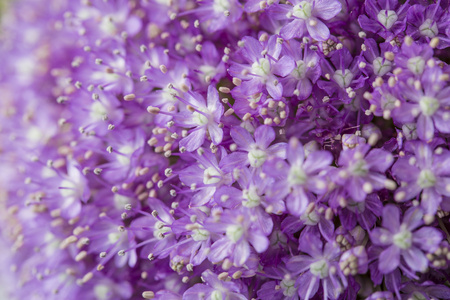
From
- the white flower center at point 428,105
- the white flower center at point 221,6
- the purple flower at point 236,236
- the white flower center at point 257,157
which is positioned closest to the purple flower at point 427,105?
the white flower center at point 428,105

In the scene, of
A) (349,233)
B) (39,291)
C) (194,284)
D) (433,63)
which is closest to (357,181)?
(349,233)

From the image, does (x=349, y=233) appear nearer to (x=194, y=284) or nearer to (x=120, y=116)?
(x=194, y=284)

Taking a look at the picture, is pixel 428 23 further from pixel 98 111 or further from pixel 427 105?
pixel 98 111

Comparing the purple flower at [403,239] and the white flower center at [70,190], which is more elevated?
the purple flower at [403,239]

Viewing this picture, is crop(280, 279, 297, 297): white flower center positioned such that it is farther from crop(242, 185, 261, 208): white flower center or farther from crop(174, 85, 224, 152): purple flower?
crop(174, 85, 224, 152): purple flower

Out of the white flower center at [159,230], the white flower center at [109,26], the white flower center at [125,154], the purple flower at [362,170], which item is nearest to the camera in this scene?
the purple flower at [362,170]

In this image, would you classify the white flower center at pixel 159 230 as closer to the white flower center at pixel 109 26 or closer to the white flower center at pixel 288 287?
the white flower center at pixel 288 287
